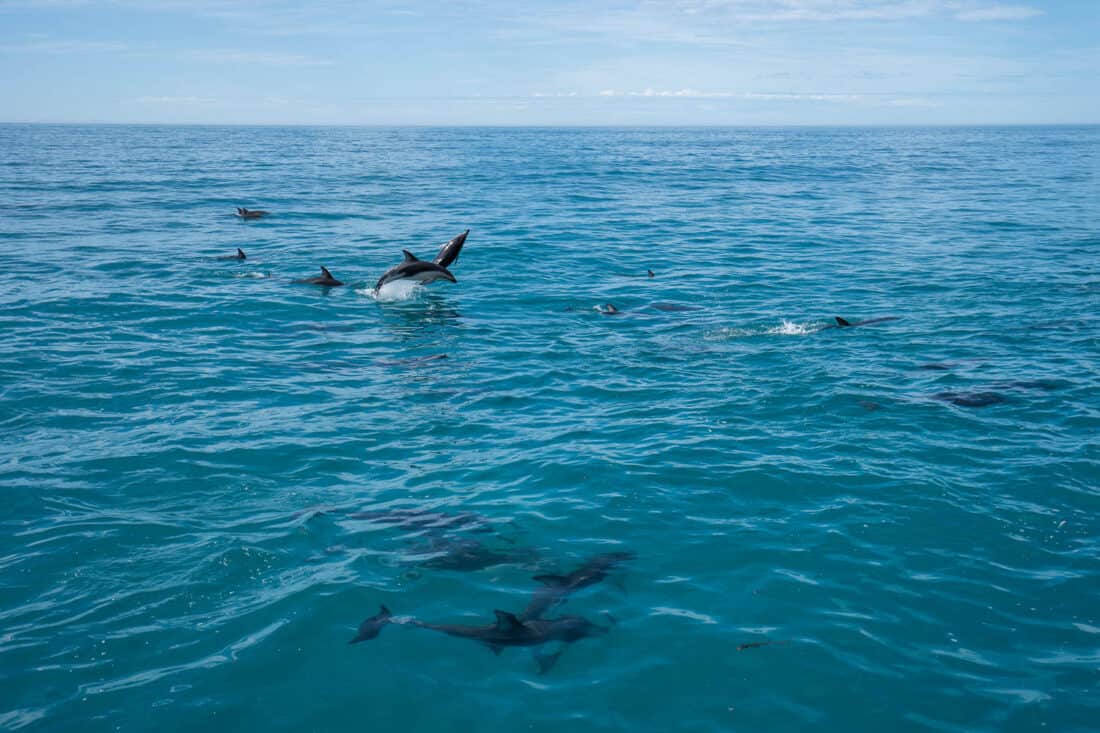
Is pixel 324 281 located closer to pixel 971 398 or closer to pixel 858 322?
pixel 858 322

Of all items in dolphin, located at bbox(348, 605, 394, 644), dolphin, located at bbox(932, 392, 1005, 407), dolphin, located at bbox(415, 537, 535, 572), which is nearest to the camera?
dolphin, located at bbox(348, 605, 394, 644)

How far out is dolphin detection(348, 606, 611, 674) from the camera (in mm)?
8492

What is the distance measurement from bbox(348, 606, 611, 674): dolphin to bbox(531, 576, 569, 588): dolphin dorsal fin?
0.66 meters

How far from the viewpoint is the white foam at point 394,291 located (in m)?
24.5

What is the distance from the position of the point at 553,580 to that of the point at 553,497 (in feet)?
7.25

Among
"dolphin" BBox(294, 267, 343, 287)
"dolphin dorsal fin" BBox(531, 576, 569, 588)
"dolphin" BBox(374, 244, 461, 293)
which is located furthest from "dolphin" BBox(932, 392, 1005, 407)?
"dolphin" BBox(294, 267, 343, 287)

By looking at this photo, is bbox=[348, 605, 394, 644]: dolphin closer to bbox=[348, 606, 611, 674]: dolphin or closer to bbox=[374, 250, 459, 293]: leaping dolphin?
bbox=[348, 606, 611, 674]: dolphin

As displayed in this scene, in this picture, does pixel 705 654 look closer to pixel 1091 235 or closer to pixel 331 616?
pixel 331 616

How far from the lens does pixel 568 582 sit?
955cm

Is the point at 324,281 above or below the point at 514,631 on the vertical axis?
above

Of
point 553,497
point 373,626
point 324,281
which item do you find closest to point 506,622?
point 373,626

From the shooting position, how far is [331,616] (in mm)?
9016

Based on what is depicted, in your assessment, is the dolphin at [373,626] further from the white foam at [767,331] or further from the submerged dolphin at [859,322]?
the submerged dolphin at [859,322]

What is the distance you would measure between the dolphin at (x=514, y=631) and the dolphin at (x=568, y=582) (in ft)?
0.82
